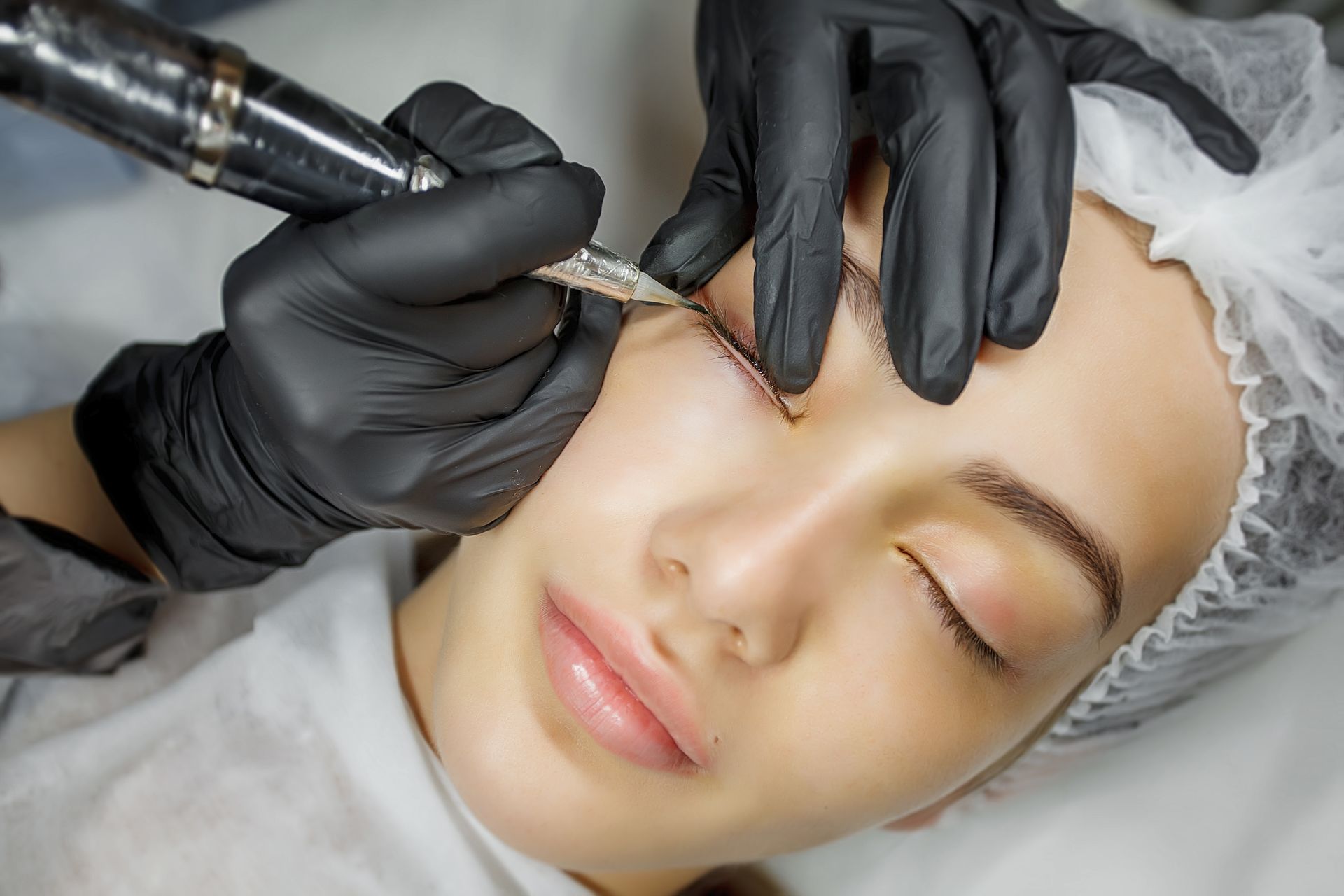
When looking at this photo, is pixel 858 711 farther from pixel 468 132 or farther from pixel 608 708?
pixel 468 132

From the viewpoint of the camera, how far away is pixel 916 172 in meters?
0.92

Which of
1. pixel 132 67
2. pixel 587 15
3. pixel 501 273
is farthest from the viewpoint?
pixel 587 15

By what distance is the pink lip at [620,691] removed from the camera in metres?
0.82

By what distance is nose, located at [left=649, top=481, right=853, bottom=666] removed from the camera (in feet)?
2.63

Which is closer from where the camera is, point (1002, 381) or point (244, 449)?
point (1002, 381)

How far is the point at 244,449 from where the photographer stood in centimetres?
112

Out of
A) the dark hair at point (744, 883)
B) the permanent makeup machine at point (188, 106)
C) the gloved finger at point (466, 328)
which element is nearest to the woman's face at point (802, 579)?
the gloved finger at point (466, 328)

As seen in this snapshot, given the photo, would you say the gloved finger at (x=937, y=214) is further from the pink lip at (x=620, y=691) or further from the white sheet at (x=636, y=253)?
the white sheet at (x=636, y=253)

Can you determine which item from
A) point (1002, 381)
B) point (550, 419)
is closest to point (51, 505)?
point (550, 419)

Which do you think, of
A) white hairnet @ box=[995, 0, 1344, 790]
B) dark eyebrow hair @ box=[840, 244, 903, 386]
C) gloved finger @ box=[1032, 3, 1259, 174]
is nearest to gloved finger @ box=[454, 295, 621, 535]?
dark eyebrow hair @ box=[840, 244, 903, 386]

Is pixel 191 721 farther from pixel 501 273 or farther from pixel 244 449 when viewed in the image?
pixel 501 273

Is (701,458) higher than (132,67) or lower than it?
lower

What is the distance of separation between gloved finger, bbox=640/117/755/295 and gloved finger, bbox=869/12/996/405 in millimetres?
165

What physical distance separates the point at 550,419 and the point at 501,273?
0.19 m
